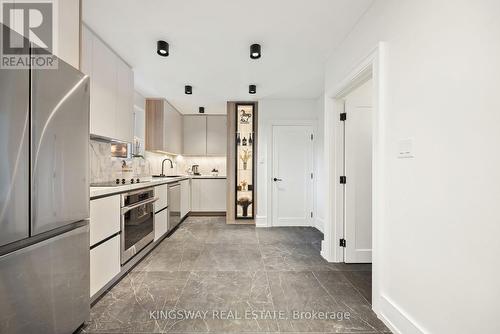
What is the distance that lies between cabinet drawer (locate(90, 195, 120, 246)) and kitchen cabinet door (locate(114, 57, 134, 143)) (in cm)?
97

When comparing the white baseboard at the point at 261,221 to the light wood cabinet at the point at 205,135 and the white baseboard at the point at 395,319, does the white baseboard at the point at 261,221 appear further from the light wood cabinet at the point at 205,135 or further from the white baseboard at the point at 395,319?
the white baseboard at the point at 395,319

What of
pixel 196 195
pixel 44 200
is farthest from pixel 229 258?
pixel 196 195

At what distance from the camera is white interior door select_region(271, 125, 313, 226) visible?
4293 millimetres

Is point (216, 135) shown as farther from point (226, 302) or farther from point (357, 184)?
point (226, 302)

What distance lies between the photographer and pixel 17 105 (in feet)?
3.42

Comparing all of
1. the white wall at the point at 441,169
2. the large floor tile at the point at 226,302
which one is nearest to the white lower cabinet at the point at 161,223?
the large floor tile at the point at 226,302

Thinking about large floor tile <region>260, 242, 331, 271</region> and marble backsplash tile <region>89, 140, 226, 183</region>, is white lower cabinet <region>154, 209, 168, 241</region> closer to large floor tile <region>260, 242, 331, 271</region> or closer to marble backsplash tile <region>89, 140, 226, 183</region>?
marble backsplash tile <region>89, 140, 226, 183</region>

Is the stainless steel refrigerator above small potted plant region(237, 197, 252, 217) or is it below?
above

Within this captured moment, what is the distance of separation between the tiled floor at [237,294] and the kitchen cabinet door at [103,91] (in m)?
1.57

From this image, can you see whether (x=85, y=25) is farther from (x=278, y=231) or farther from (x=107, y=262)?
(x=278, y=231)

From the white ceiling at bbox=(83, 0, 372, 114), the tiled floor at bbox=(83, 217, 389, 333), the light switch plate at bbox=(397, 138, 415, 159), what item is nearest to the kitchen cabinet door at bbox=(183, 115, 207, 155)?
the white ceiling at bbox=(83, 0, 372, 114)

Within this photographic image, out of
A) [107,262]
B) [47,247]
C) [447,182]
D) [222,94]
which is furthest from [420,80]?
[222,94]

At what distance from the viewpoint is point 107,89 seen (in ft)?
7.93

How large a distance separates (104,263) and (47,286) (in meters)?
0.74
